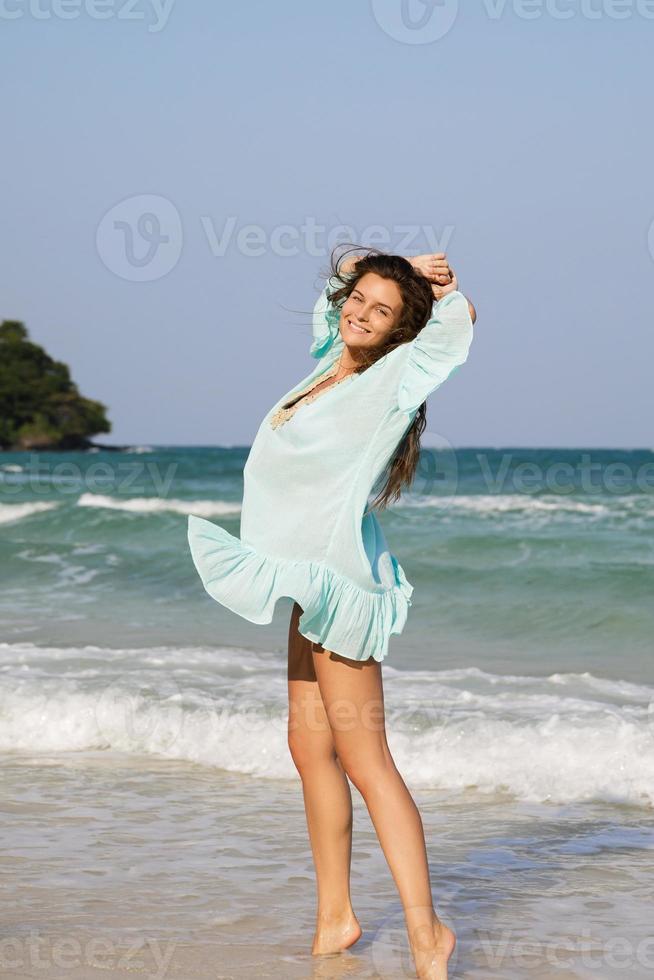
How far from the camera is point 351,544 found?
288cm

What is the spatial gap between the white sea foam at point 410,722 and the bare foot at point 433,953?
7.75ft

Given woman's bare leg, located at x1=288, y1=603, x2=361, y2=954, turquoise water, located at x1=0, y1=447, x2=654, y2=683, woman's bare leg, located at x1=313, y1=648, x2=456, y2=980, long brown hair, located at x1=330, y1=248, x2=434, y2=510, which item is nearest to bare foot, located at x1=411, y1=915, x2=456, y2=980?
woman's bare leg, located at x1=313, y1=648, x2=456, y2=980

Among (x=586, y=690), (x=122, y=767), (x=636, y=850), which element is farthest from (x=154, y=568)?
(x=636, y=850)

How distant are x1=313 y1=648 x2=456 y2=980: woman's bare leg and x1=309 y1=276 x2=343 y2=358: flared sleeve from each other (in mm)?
876

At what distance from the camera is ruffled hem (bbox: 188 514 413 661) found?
9.25 ft

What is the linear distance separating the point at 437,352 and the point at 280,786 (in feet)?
9.86

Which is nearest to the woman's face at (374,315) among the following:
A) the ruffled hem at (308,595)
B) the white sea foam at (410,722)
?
the ruffled hem at (308,595)

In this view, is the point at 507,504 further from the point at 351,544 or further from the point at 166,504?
the point at 351,544

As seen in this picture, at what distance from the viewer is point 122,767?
5504 mm

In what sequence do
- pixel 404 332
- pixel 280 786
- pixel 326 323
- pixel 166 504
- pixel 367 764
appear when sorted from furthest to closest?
pixel 166 504, pixel 280 786, pixel 326 323, pixel 404 332, pixel 367 764

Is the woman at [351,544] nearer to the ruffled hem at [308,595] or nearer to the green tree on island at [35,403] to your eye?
the ruffled hem at [308,595]

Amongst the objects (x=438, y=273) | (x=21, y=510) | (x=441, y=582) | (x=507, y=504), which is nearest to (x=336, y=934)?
(x=438, y=273)

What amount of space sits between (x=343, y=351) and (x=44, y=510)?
1837 centimetres

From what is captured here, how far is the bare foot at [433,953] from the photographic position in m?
2.88
